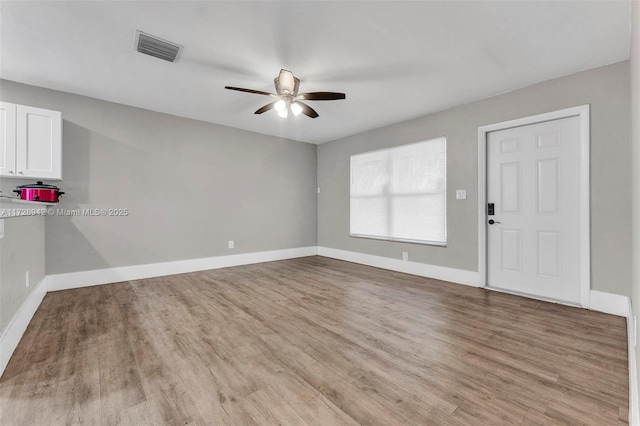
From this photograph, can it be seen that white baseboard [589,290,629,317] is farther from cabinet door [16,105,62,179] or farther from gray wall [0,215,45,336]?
cabinet door [16,105,62,179]

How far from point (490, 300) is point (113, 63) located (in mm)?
4921

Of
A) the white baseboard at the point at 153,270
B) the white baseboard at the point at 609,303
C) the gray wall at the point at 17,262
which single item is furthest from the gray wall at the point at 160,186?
the white baseboard at the point at 609,303

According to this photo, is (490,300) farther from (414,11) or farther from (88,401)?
(88,401)

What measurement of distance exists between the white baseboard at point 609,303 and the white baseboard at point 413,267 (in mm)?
1127

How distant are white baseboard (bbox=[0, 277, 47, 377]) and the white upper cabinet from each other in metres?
1.29

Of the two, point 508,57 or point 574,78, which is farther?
point 574,78

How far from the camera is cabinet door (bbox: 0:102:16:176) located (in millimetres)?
2910

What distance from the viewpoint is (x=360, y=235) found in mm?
5547

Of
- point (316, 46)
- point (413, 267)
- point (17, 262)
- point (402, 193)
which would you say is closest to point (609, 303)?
point (413, 267)

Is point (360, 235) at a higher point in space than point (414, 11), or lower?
lower

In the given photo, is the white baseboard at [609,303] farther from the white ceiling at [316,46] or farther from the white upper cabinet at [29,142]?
the white upper cabinet at [29,142]

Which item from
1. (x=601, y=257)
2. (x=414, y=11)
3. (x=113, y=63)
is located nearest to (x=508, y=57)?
(x=414, y=11)

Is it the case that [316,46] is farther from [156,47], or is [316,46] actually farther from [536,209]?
[536,209]

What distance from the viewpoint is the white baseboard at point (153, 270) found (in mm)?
3666
